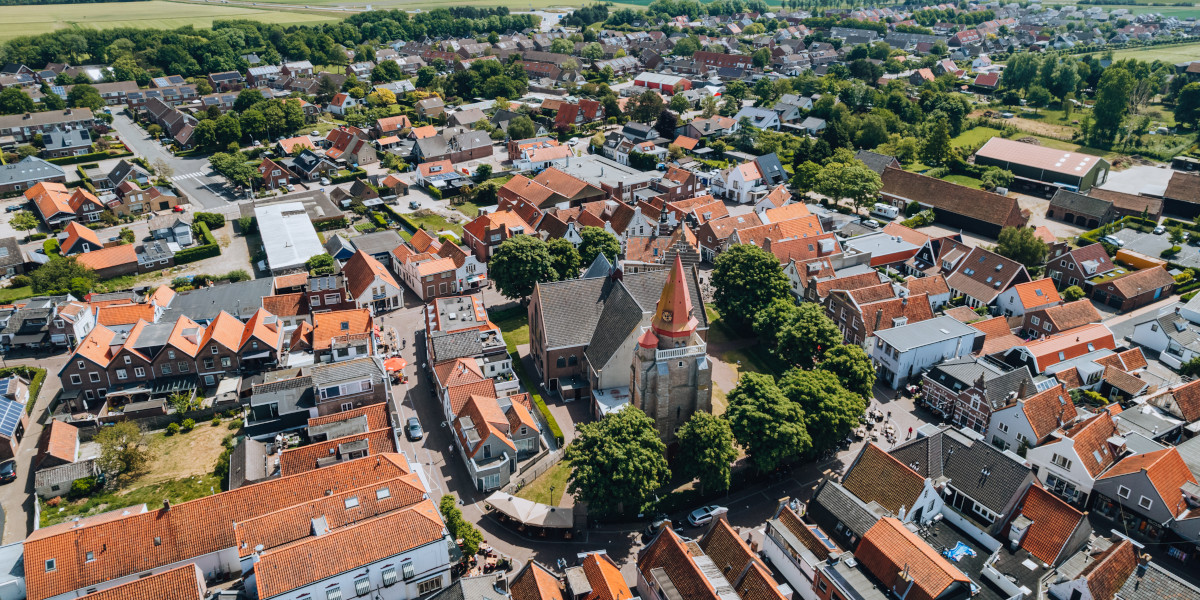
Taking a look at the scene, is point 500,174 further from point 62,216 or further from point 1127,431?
point 1127,431

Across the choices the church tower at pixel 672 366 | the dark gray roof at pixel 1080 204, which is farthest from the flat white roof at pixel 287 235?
the dark gray roof at pixel 1080 204

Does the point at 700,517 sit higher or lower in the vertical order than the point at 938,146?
lower

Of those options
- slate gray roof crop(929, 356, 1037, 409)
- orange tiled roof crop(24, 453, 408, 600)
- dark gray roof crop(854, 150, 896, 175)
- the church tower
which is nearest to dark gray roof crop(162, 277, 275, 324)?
orange tiled roof crop(24, 453, 408, 600)

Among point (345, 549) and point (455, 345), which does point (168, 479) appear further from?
point (455, 345)

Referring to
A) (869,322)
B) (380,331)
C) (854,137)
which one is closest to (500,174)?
(380,331)

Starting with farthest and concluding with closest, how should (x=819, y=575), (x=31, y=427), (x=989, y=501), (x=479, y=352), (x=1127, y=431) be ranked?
(x=479, y=352), (x=31, y=427), (x=1127, y=431), (x=989, y=501), (x=819, y=575)

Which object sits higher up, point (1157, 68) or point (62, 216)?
point (1157, 68)

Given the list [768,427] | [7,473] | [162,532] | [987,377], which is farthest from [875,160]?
[7,473]
